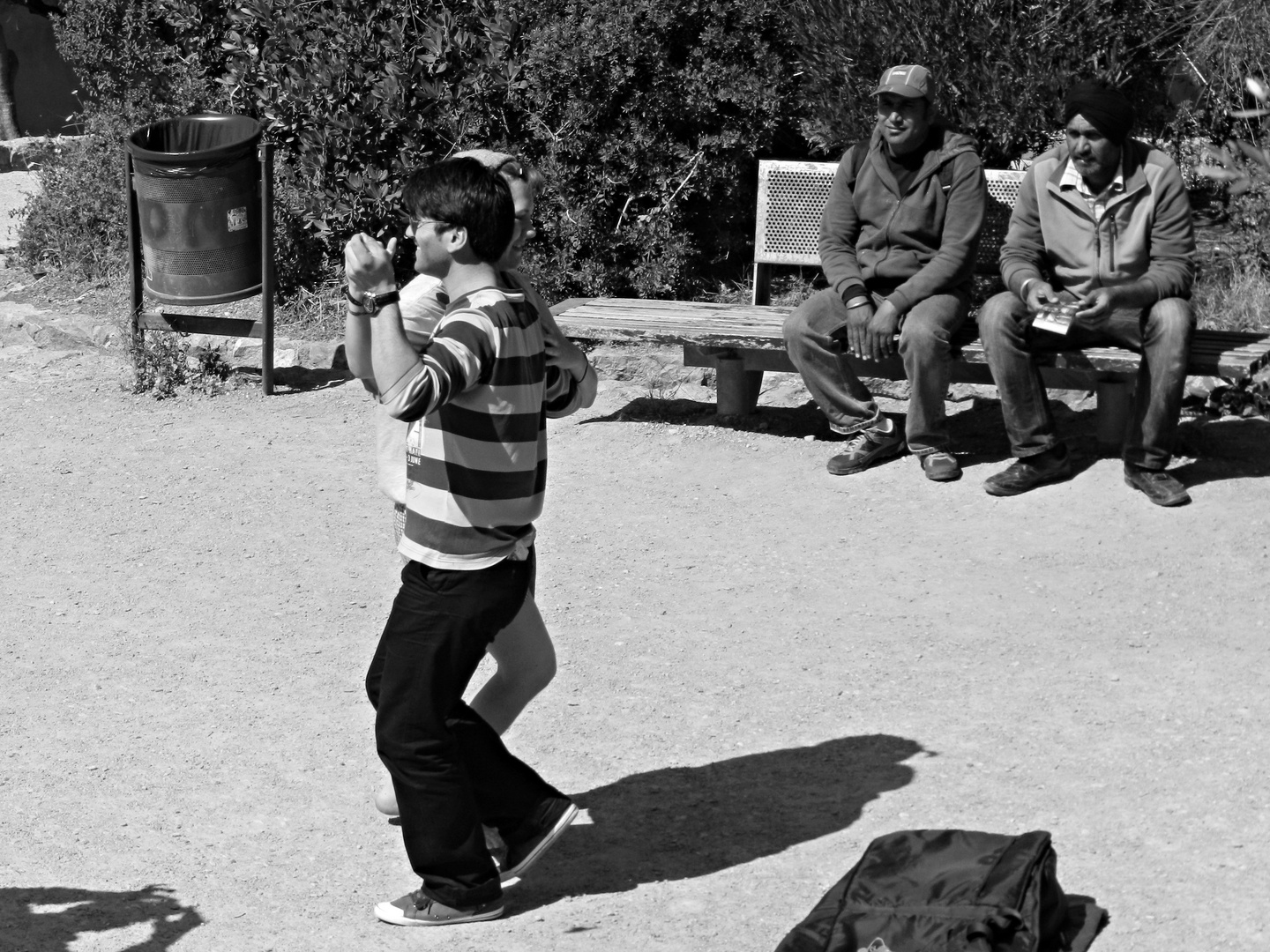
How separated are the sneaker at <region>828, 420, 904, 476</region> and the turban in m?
1.42

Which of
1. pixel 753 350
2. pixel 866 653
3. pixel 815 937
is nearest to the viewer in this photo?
pixel 815 937

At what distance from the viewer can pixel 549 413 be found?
393 cm

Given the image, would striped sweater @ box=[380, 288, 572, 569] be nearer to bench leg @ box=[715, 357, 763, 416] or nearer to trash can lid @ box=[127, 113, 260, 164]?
bench leg @ box=[715, 357, 763, 416]

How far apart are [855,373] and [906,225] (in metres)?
0.63

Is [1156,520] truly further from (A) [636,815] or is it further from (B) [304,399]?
(B) [304,399]

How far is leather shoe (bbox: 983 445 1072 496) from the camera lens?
6.31 meters

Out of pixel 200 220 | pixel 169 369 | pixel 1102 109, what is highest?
pixel 1102 109

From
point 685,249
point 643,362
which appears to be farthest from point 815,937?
point 685,249

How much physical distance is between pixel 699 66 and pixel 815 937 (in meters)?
5.74

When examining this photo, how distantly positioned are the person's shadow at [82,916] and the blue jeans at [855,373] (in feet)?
12.1

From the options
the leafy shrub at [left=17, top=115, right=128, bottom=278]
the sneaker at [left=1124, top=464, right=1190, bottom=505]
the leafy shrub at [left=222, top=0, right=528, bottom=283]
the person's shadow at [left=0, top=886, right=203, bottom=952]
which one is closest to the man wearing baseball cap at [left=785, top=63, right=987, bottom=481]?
the sneaker at [left=1124, top=464, right=1190, bottom=505]

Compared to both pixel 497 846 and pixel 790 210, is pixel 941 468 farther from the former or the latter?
pixel 497 846

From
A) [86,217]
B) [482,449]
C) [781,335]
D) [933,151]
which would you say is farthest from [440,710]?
[86,217]

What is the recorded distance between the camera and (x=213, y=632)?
5.41 meters
